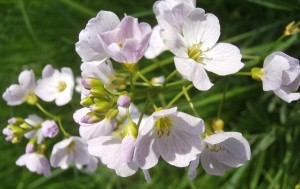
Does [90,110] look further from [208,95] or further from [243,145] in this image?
[208,95]

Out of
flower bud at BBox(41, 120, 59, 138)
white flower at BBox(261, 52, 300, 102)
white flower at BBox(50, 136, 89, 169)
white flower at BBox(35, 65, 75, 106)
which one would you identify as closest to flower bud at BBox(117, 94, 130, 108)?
white flower at BBox(261, 52, 300, 102)

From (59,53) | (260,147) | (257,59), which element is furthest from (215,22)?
(59,53)

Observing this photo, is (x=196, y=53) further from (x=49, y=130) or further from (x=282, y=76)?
(x=49, y=130)

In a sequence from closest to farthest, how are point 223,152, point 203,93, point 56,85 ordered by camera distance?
point 223,152 < point 56,85 < point 203,93

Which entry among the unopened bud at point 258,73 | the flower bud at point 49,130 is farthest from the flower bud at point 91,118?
the unopened bud at point 258,73

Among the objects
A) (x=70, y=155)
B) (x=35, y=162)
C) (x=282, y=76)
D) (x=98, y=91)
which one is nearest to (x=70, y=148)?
(x=70, y=155)

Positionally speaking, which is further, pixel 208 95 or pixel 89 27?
pixel 208 95
